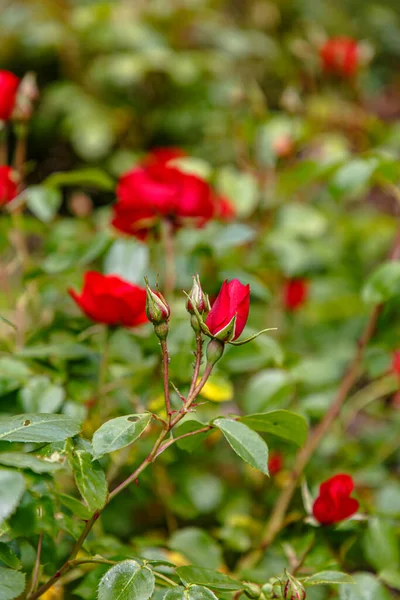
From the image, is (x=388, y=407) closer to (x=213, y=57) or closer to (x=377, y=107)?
(x=213, y=57)

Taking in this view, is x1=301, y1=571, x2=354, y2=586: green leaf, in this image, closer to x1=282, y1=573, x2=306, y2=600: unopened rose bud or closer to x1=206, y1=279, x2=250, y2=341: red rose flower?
x1=282, y1=573, x2=306, y2=600: unopened rose bud

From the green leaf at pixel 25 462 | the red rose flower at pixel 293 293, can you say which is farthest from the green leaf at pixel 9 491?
the red rose flower at pixel 293 293

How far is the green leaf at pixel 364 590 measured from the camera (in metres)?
0.52

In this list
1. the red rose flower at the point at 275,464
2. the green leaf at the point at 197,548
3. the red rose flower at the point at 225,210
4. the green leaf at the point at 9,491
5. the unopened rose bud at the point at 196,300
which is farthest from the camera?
the red rose flower at the point at 225,210

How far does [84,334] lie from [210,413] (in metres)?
0.26

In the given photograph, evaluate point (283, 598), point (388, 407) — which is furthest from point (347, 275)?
point (283, 598)

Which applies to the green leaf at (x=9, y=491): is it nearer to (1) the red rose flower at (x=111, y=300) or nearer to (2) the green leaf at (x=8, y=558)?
(2) the green leaf at (x=8, y=558)

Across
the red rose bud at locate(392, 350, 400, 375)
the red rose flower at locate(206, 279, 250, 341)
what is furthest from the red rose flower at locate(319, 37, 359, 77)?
the red rose flower at locate(206, 279, 250, 341)

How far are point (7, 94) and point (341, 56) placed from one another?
888 mm

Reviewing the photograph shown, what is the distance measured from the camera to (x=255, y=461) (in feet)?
1.31

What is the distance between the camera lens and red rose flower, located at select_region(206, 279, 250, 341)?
→ 0.42 metres

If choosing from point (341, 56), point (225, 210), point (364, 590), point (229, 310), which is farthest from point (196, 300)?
point (341, 56)

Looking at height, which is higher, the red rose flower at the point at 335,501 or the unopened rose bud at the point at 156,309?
the unopened rose bud at the point at 156,309

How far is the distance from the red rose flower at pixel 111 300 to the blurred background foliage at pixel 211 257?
0.05m
